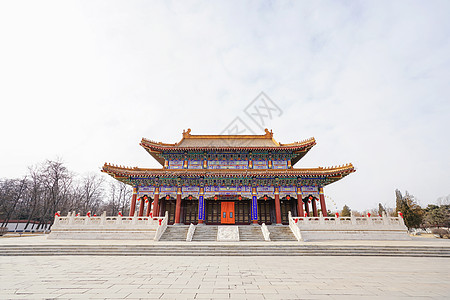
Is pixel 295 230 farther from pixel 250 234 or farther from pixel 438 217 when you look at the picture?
pixel 438 217

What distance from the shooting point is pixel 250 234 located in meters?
16.8

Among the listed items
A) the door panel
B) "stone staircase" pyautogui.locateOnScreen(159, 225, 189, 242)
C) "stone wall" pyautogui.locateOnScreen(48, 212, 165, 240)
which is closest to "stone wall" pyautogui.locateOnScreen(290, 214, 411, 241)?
the door panel

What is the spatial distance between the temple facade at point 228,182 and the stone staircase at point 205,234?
2.12 metres

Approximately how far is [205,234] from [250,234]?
3554mm

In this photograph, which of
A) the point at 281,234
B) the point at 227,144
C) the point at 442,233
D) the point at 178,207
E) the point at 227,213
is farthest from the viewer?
the point at 442,233

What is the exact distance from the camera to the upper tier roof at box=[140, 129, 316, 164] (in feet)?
72.1

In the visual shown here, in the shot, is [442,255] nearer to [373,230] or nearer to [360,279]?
[373,230]

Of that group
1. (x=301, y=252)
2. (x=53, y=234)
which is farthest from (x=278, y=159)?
(x=53, y=234)

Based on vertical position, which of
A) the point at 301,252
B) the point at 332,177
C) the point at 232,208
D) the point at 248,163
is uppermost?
the point at 248,163

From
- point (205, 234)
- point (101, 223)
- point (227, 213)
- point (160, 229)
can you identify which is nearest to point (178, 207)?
point (160, 229)

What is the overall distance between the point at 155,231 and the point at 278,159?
13899mm

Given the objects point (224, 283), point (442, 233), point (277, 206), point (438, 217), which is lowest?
point (442, 233)

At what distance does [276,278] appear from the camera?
20.0 ft

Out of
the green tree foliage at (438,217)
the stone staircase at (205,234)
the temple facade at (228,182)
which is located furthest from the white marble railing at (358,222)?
the green tree foliage at (438,217)
